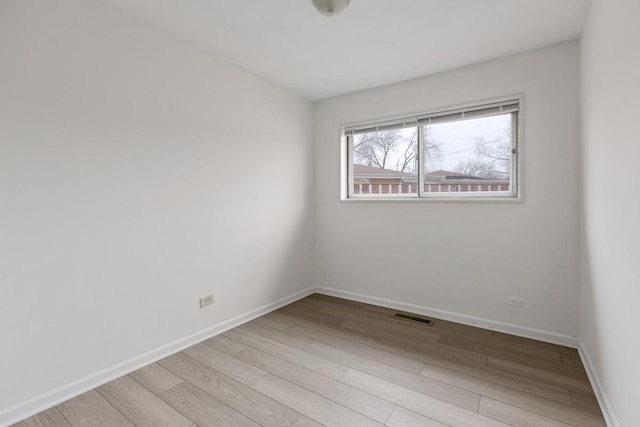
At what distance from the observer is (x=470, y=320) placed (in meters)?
2.80

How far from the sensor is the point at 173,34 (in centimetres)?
228

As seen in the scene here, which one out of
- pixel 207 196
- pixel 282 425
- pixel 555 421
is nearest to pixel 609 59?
pixel 555 421

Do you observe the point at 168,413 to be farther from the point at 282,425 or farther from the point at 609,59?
the point at 609,59

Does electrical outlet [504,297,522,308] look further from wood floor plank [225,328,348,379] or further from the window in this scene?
wood floor plank [225,328,348,379]

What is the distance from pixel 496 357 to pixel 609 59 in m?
2.02

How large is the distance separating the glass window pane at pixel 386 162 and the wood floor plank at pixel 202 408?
8.32 ft

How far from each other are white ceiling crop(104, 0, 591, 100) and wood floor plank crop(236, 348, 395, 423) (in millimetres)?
2462

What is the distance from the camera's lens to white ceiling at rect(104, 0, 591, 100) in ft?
6.37

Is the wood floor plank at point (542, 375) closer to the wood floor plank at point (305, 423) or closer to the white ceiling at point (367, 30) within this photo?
the wood floor plank at point (305, 423)

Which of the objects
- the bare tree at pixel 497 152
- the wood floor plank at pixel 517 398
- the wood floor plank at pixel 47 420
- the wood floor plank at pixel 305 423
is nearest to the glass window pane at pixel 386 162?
the bare tree at pixel 497 152

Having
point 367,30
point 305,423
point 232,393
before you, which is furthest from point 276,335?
point 367,30

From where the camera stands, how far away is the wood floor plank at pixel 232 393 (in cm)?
163

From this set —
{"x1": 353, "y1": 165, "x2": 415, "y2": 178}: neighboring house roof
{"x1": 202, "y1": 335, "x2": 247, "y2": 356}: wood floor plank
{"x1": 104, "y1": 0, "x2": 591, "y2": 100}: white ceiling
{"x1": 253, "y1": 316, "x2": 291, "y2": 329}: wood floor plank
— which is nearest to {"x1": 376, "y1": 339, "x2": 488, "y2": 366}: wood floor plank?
{"x1": 253, "y1": 316, "x2": 291, "y2": 329}: wood floor plank

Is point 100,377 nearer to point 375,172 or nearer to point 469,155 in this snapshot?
point 375,172
